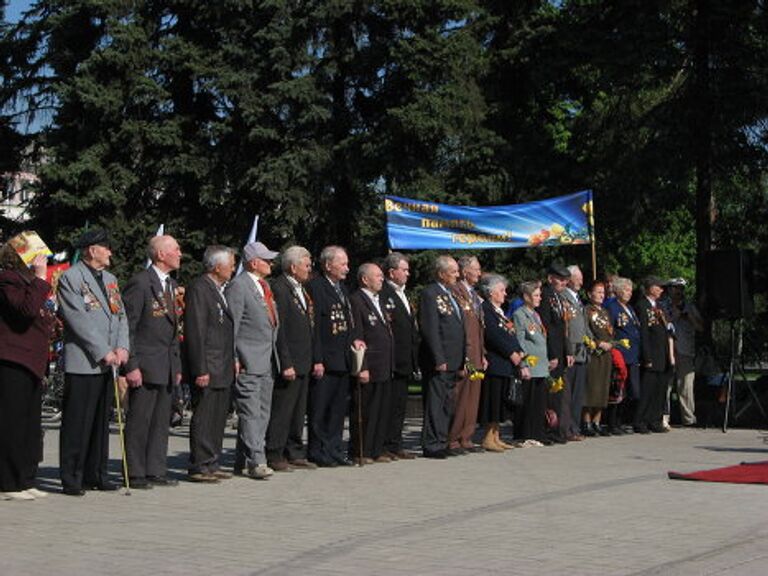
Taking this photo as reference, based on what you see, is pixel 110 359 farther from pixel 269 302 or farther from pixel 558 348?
pixel 558 348

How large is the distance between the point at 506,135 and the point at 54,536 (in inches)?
1047

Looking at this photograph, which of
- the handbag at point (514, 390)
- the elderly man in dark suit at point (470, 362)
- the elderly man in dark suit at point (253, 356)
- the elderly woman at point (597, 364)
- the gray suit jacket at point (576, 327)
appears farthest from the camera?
the elderly woman at point (597, 364)

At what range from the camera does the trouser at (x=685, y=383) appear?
19.6 meters

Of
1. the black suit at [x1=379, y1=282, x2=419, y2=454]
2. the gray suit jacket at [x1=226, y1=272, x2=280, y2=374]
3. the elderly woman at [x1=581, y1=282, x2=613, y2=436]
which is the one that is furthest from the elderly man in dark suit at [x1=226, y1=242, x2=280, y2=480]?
the elderly woman at [x1=581, y1=282, x2=613, y2=436]

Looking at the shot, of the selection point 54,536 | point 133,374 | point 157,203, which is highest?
point 157,203

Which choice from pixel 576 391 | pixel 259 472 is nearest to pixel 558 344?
pixel 576 391

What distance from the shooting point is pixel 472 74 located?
105ft

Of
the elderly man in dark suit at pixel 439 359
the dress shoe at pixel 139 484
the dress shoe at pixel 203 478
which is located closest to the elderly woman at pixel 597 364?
the elderly man in dark suit at pixel 439 359

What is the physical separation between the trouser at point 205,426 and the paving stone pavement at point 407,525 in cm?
33

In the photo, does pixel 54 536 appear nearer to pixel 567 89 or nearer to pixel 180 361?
pixel 180 361

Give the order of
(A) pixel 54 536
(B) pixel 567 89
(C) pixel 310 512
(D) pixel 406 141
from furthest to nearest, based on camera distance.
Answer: (B) pixel 567 89 → (D) pixel 406 141 → (C) pixel 310 512 → (A) pixel 54 536

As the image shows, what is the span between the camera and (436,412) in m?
14.4

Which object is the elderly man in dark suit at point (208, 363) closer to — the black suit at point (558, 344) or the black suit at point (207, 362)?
the black suit at point (207, 362)

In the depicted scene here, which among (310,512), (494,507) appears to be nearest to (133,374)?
(310,512)
